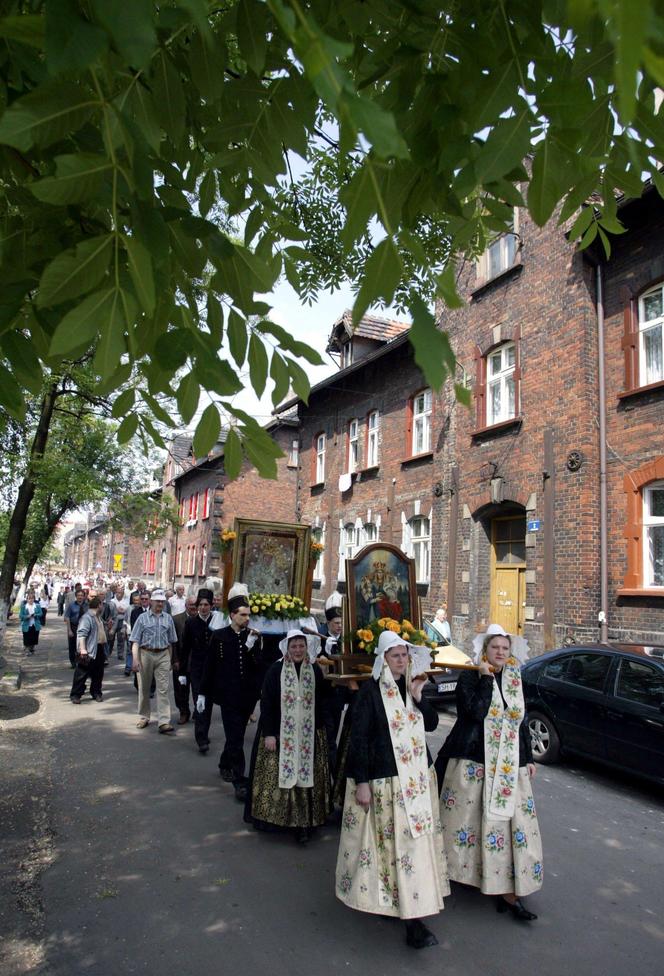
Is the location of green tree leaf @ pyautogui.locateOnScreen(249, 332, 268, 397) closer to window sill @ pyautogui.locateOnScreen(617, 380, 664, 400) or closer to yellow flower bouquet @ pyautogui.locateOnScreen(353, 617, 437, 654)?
yellow flower bouquet @ pyautogui.locateOnScreen(353, 617, 437, 654)

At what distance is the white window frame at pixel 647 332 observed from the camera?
12570mm

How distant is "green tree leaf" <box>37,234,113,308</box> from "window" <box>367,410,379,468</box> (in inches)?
767

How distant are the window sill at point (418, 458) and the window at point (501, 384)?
7.78 ft

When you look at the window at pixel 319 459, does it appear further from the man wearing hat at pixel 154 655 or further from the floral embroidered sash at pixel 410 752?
the floral embroidered sash at pixel 410 752

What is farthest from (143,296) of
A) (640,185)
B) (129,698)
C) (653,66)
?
(129,698)

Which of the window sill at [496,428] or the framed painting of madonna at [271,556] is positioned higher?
the window sill at [496,428]

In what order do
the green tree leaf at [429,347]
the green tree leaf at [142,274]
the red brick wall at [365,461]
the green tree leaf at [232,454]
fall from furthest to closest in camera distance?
the red brick wall at [365,461] → the green tree leaf at [232,454] → the green tree leaf at [142,274] → the green tree leaf at [429,347]

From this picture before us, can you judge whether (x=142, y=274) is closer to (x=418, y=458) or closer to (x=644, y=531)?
(x=644, y=531)

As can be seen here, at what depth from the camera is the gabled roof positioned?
23281 mm

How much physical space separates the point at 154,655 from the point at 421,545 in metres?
9.94

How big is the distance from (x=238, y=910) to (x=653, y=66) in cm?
516

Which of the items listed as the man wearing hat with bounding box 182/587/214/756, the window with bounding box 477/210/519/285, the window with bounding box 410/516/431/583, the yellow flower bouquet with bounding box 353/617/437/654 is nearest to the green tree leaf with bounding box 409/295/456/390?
the yellow flower bouquet with bounding box 353/617/437/654

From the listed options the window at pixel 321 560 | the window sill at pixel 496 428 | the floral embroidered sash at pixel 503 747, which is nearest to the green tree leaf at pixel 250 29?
the floral embroidered sash at pixel 503 747

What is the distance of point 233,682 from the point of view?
310 inches
